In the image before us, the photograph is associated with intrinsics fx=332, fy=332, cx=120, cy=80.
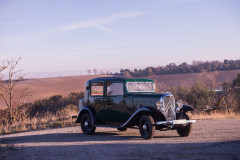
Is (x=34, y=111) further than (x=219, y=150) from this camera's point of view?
Yes

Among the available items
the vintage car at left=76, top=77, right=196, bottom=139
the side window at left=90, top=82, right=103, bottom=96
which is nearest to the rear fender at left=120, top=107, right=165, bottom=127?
the vintage car at left=76, top=77, right=196, bottom=139

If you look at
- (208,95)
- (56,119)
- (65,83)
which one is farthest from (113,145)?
(65,83)

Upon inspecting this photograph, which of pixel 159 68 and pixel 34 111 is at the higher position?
pixel 159 68

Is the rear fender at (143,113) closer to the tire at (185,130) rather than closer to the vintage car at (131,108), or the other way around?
the vintage car at (131,108)

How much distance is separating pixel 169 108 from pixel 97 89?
3.01m

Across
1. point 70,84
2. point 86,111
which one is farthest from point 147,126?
point 70,84

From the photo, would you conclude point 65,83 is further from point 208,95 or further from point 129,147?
point 129,147

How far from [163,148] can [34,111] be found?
27.9 meters

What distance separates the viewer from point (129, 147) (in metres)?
8.67

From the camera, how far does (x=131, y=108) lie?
35.7 ft

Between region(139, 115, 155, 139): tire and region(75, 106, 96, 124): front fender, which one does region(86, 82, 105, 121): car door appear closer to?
region(75, 106, 96, 124): front fender

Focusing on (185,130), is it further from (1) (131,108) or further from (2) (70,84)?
(2) (70,84)

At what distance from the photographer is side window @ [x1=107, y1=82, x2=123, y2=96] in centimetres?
1132

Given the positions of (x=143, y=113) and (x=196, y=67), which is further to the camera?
(x=196, y=67)
